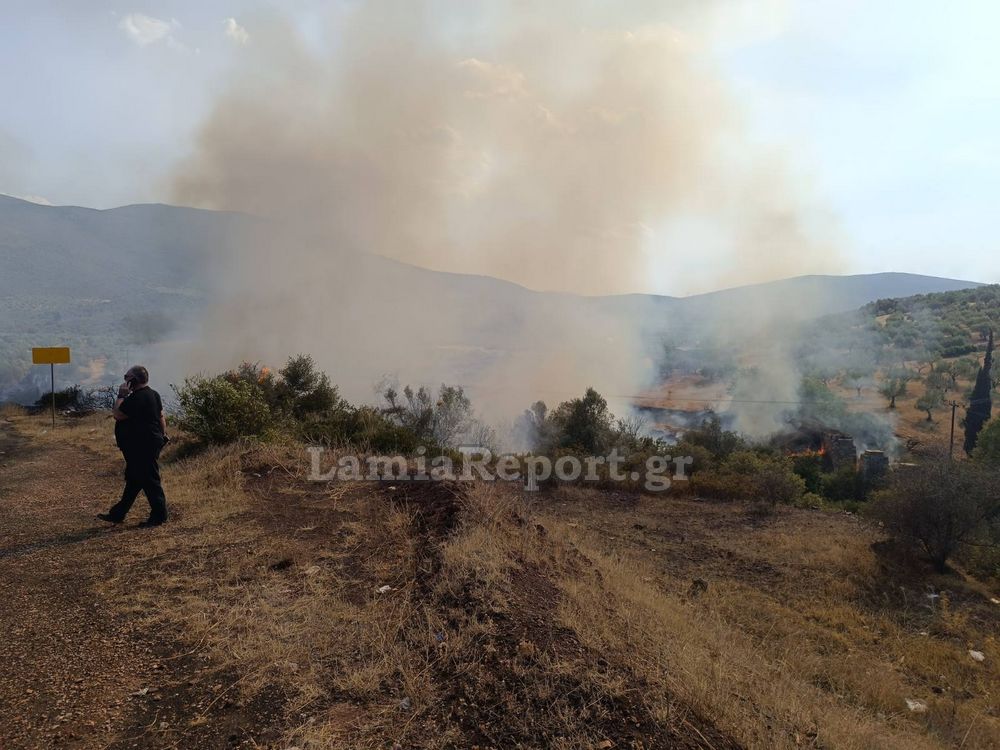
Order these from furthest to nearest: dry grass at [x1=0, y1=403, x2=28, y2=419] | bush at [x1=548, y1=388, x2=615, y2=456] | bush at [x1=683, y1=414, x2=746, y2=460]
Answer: bush at [x1=683, y1=414, x2=746, y2=460], bush at [x1=548, y1=388, x2=615, y2=456], dry grass at [x1=0, y1=403, x2=28, y2=419]

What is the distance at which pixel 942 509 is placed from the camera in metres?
8.81

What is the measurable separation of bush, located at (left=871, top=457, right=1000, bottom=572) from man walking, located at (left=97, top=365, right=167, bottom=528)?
1105 cm

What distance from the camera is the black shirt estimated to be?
5555 mm

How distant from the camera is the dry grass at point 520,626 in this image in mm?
2949

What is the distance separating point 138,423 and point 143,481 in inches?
24.8

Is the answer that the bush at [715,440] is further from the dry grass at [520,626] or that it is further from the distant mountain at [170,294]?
the distant mountain at [170,294]

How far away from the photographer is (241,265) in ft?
214

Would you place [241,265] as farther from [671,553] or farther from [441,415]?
[671,553]

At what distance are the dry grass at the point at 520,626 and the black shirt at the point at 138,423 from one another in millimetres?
979

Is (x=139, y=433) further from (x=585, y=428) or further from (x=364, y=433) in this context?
(x=585, y=428)

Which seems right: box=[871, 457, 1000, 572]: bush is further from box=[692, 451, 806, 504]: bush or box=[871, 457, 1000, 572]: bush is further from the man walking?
the man walking

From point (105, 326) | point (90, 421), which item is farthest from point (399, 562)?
point (105, 326)

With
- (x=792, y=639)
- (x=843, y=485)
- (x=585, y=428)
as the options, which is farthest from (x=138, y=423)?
(x=843, y=485)

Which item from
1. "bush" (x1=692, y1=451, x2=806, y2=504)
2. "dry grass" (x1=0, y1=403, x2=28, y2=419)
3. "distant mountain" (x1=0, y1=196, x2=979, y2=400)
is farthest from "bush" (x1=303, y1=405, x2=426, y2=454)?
"distant mountain" (x1=0, y1=196, x2=979, y2=400)
